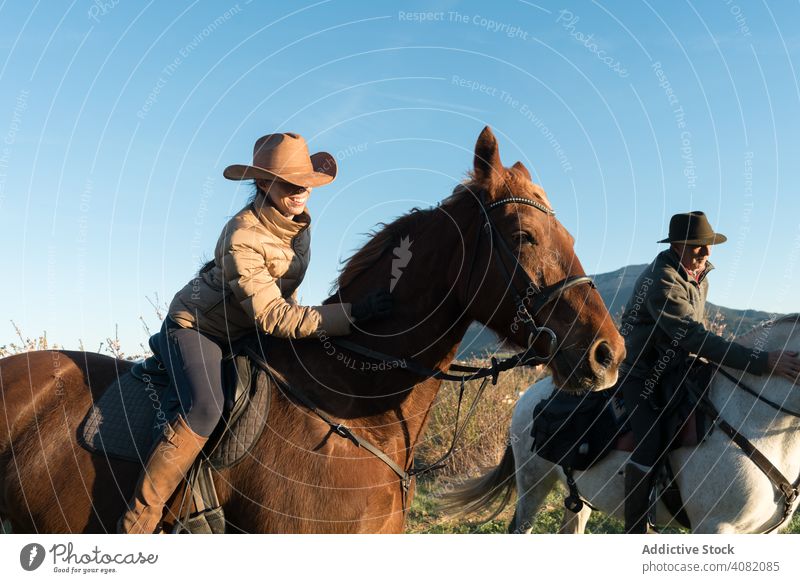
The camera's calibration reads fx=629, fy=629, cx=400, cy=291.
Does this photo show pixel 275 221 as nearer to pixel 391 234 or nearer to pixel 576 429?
pixel 391 234

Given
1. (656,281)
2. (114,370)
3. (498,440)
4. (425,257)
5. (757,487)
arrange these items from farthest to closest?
(498,440)
(656,281)
(757,487)
(114,370)
(425,257)

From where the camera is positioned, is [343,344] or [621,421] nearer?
[343,344]

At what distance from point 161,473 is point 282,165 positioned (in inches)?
79.1

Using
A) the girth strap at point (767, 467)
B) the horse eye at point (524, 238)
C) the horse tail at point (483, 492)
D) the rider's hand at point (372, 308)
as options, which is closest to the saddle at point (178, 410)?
the rider's hand at point (372, 308)

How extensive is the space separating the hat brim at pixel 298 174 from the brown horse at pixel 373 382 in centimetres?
54

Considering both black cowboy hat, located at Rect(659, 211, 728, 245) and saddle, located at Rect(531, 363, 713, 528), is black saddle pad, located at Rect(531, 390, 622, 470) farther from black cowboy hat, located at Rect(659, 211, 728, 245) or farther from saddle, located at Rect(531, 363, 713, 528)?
black cowboy hat, located at Rect(659, 211, 728, 245)

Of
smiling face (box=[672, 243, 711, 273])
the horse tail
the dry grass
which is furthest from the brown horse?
the dry grass

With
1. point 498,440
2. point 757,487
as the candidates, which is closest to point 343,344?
point 757,487

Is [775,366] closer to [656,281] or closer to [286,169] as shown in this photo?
[656,281]

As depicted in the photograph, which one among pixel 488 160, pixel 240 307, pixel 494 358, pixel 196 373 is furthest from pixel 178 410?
pixel 488 160

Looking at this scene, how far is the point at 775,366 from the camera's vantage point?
5.71 metres

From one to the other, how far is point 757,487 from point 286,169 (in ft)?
15.8

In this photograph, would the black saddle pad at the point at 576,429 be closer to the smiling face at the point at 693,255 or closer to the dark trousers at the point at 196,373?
the smiling face at the point at 693,255

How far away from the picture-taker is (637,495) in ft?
19.8
